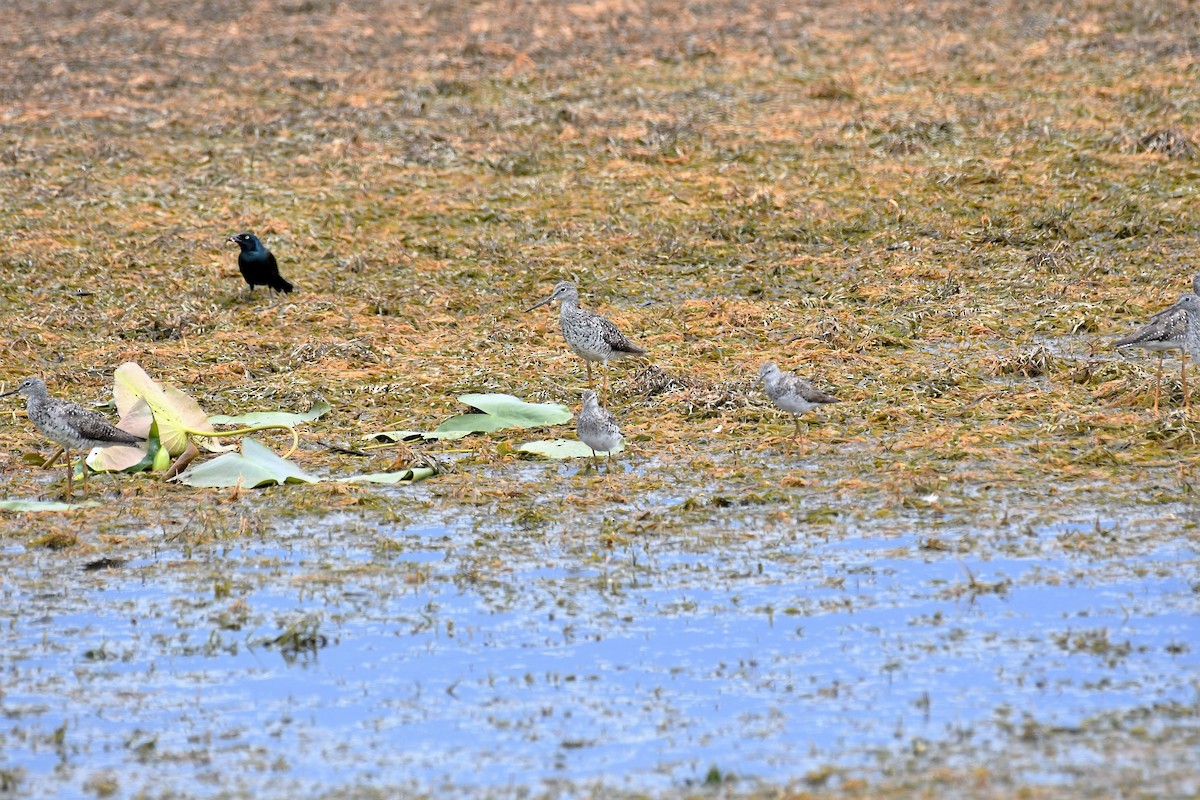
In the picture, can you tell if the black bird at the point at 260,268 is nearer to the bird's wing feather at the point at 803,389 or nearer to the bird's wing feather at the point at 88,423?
the bird's wing feather at the point at 88,423

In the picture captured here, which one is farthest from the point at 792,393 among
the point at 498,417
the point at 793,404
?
the point at 498,417

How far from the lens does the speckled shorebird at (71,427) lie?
10.4 m

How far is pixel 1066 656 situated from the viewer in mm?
7570

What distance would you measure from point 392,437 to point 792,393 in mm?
2852

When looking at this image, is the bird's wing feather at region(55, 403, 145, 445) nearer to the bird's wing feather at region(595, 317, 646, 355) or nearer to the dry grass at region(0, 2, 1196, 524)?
the dry grass at region(0, 2, 1196, 524)

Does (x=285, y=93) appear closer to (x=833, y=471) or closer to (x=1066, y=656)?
(x=833, y=471)

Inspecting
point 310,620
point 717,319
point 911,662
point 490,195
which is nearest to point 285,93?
point 490,195

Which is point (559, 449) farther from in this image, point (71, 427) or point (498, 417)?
point (71, 427)

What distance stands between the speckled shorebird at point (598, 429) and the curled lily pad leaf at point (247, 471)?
1809mm

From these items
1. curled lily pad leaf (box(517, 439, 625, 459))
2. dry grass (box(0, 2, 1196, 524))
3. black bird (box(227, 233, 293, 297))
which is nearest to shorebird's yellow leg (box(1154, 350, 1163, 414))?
dry grass (box(0, 2, 1196, 524))

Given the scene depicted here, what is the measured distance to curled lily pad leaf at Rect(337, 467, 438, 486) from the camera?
1056 cm

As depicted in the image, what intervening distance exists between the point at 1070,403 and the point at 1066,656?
4.45 metres

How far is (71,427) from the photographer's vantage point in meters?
10.4

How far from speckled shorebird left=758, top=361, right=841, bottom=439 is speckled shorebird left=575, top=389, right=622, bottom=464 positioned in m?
1.20
